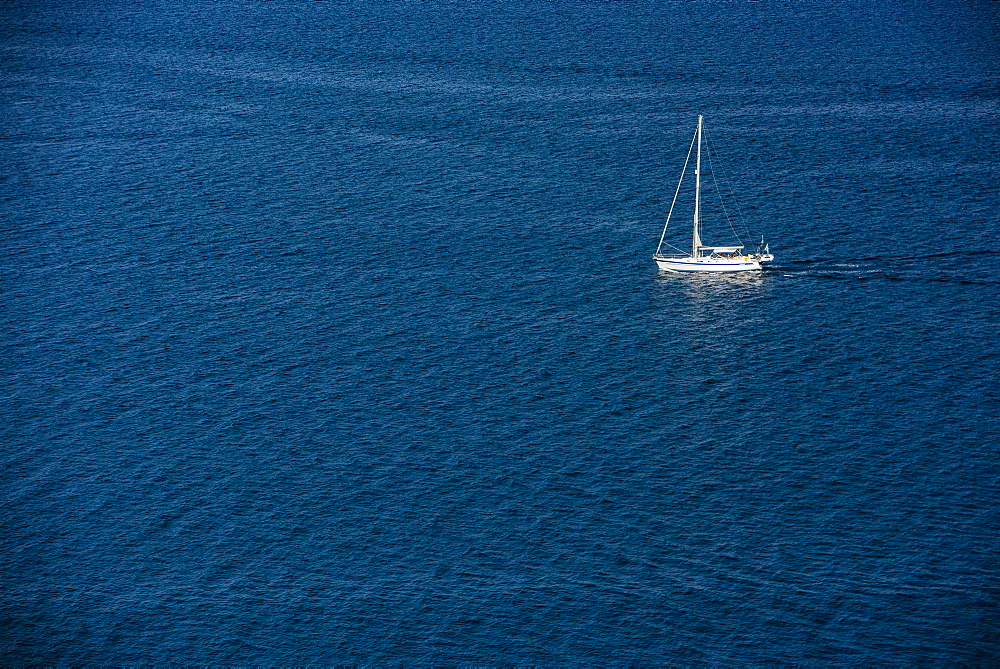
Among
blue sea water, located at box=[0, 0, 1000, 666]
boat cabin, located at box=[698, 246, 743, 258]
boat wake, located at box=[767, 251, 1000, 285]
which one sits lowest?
blue sea water, located at box=[0, 0, 1000, 666]

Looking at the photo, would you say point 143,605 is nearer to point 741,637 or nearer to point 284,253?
point 741,637

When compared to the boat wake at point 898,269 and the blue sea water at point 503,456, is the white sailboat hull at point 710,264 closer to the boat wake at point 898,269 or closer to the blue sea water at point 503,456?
the blue sea water at point 503,456

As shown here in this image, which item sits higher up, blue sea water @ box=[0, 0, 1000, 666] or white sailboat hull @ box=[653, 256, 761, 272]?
white sailboat hull @ box=[653, 256, 761, 272]

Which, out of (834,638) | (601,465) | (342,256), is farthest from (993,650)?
(342,256)

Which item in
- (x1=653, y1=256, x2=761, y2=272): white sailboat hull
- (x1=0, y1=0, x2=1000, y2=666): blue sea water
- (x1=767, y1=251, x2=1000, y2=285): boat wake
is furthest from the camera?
(x1=653, y1=256, x2=761, y2=272): white sailboat hull

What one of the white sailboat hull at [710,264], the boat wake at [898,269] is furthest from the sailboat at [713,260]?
the boat wake at [898,269]

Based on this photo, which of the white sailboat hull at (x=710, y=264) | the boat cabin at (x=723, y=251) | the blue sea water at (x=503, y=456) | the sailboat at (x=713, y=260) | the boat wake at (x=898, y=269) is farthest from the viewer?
the boat cabin at (x=723, y=251)

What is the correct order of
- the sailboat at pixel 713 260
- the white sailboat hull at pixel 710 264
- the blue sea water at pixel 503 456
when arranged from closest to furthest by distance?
the blue sea water at pixel 503 456, the white sailboat hull at pixel 710 264, the sailboat at pixel 713 260

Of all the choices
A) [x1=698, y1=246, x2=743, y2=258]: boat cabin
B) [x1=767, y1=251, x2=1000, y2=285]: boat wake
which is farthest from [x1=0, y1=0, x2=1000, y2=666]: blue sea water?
[x1=698, y1=246, x2=743, y2=258]: boat cabin

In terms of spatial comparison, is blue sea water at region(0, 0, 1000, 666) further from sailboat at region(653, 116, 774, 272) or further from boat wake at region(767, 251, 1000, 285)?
sailboat at region(653, 116, 774, 272)

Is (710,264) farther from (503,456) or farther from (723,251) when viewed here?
(503,456)
